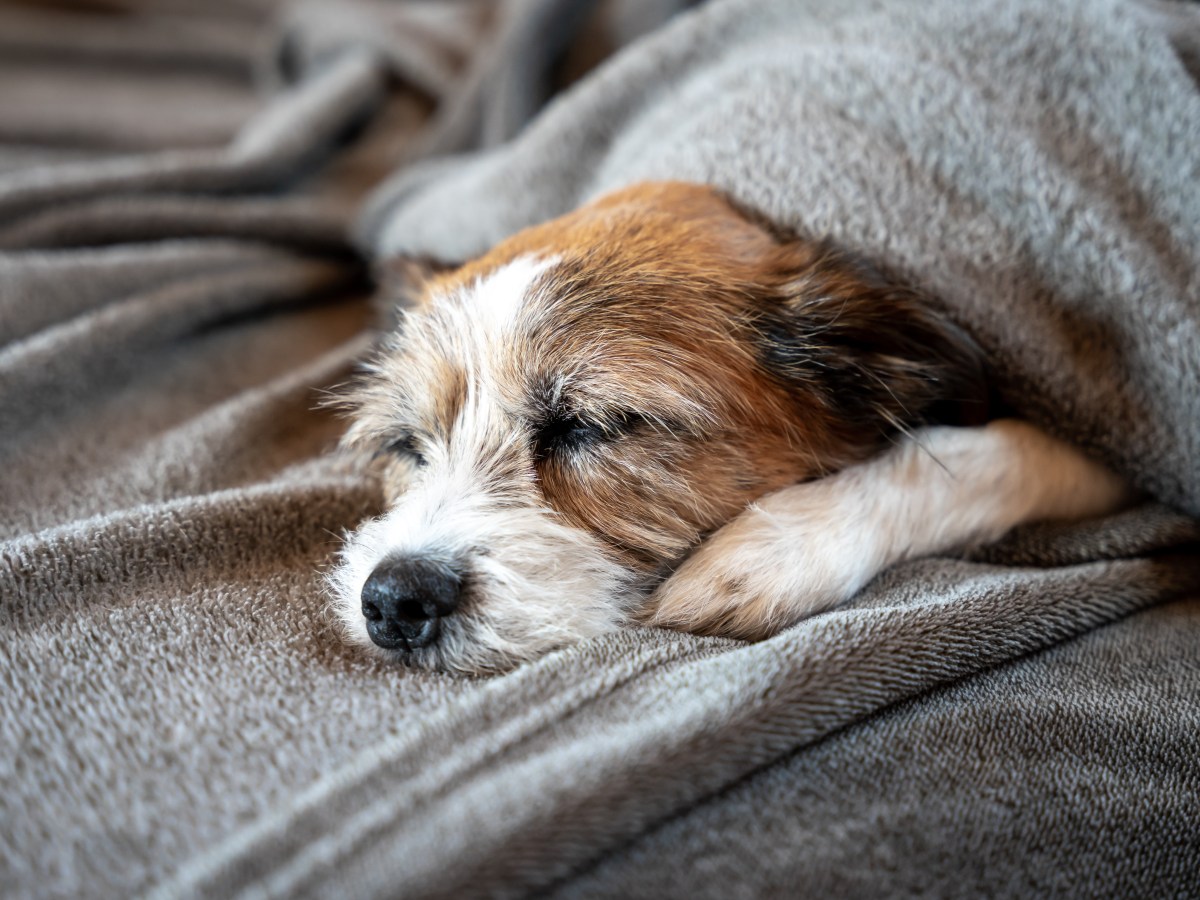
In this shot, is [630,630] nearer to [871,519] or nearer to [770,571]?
[770,571]

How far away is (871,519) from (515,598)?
50cm

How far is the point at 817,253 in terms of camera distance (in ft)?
4.38

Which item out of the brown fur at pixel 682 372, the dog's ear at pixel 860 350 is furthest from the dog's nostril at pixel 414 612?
the dog's ear at pixel 860 350

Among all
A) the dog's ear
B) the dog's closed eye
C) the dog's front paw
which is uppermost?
the dog's ear

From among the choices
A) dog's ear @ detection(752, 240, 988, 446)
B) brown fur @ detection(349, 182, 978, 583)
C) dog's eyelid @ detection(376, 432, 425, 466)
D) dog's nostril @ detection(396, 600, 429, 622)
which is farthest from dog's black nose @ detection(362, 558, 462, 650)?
dog's ear @ detection(752, 240, 988, 446)

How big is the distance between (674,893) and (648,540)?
0.51 m

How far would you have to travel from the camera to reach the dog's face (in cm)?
114

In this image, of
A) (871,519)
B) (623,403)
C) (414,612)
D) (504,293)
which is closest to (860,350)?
(871,519)

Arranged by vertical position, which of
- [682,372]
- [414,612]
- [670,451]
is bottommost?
[414,612]

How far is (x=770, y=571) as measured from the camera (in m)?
Result: 1.12

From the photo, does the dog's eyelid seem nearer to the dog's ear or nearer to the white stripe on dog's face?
the white stripe on dog's face

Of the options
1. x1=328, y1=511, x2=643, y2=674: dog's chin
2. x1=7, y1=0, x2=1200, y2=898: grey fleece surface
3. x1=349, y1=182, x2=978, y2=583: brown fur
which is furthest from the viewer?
x1=349, y1=182, x2=978, y2=583: brown fur

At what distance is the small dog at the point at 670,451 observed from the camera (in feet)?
3.63

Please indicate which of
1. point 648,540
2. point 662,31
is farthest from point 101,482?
point 662,31
